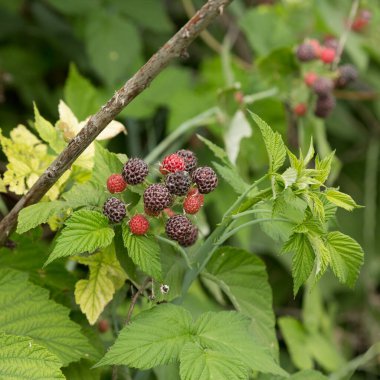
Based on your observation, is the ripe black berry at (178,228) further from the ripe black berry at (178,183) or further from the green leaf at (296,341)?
the green leaf at (296,341)

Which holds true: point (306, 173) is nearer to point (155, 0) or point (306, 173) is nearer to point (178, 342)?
point (178, 342)

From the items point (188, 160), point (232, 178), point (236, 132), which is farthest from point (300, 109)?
point (188, 160)

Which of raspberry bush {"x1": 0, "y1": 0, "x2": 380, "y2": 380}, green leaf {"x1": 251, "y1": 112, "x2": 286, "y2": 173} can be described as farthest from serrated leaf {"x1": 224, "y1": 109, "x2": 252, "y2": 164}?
green leaf {"x1": 251, "y1": 112, "x2": 286, "y2": 173}

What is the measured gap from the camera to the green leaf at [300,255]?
1.11m

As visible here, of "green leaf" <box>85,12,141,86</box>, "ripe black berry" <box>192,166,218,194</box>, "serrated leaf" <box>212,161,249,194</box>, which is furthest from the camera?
"green leaf" <box>85,12,141,86</box>

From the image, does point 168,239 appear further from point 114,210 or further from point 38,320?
point 38,320

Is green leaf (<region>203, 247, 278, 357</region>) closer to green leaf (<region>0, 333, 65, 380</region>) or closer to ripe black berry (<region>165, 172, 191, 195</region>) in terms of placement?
ripe black berry (<region>165, 172, 191, 195</region>)

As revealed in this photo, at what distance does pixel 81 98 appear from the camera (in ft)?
6.07

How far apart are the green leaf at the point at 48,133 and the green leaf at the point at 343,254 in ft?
1.88

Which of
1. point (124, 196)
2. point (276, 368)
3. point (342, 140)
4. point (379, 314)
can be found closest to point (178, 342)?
point (276, 368)

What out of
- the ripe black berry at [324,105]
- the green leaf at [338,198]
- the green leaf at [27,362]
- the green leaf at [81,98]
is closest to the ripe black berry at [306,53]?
the ripe black berry at [324,105]

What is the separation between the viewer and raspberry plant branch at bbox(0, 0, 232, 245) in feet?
3.87

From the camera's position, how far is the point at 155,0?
2848 millimetres

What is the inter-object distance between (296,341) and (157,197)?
39.1 inches
